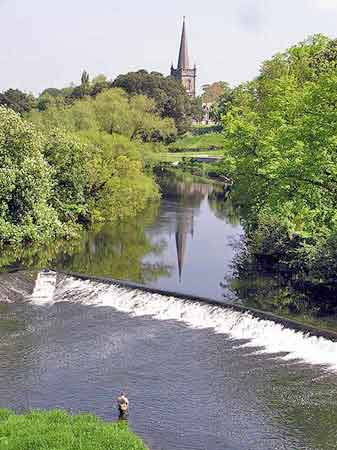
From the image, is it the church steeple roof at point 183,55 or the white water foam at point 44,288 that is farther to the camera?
the church steeple roof at point 183,55

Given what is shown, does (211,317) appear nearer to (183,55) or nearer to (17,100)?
(17,100)

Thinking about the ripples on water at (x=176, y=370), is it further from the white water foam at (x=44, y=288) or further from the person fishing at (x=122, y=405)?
the white water foam at (x=44, y=288)

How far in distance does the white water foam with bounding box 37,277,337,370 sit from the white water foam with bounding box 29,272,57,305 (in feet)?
1.73

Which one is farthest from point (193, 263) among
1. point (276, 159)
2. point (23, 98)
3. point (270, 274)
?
point (23, 98)

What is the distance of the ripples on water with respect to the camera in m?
19.6

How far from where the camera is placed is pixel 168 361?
2450 cm

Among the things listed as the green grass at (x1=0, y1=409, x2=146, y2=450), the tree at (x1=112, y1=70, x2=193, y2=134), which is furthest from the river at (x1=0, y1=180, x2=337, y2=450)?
the tree at (x1=112, y1=70, x2=193, y2=134)

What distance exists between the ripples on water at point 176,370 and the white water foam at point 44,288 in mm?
469

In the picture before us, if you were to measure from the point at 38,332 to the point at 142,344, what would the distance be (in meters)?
5.00

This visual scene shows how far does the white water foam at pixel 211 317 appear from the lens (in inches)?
1001

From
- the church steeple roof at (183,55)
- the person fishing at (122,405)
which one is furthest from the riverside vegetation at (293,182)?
the church steeple roof at (183,55)

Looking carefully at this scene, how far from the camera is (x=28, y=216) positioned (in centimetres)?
4166

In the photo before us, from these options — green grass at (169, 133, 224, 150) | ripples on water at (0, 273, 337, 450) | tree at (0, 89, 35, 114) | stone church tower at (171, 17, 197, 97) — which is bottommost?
ripples on water at (0, 273, 337, 450)

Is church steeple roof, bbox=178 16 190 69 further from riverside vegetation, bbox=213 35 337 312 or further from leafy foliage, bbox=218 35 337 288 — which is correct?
riverside vegetation, bbox=213 35 337 312
